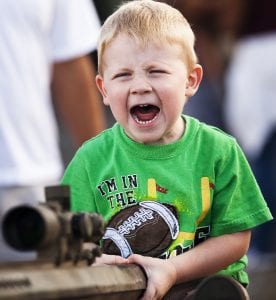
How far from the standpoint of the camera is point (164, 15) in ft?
22.5

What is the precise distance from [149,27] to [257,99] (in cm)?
Answer: 706

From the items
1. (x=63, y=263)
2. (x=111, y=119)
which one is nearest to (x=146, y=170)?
(x=63, y=263)

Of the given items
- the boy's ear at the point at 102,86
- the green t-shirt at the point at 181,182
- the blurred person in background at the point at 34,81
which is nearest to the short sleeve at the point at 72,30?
the blurred person in background at the point at 34,81

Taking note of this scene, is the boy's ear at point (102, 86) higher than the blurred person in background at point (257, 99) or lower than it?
Result: higher

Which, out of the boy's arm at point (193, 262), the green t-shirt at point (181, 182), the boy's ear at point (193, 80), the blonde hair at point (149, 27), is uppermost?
the blonde hair at point (149, 27)

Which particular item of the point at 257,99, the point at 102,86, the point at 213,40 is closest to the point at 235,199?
the point at 102,86

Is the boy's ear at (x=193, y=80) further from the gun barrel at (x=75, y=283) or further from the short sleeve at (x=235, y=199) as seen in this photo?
the gun barrel at (x=75, y=283)

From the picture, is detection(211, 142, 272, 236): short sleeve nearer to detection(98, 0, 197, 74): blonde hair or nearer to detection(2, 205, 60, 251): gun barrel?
detection(98, 0, 197, 74): blonde hair

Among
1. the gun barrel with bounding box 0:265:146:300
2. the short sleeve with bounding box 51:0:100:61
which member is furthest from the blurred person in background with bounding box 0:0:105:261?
the gun barrel with bounding box 0:265:146:300

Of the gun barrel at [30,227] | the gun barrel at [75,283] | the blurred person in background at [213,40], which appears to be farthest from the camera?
the blurred person in background at [213,40]

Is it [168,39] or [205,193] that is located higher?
[168,39]

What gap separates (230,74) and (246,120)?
1.56 ft

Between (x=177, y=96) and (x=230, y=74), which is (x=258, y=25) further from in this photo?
(x=177, y=96)

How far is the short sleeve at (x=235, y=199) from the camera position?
685 cm
